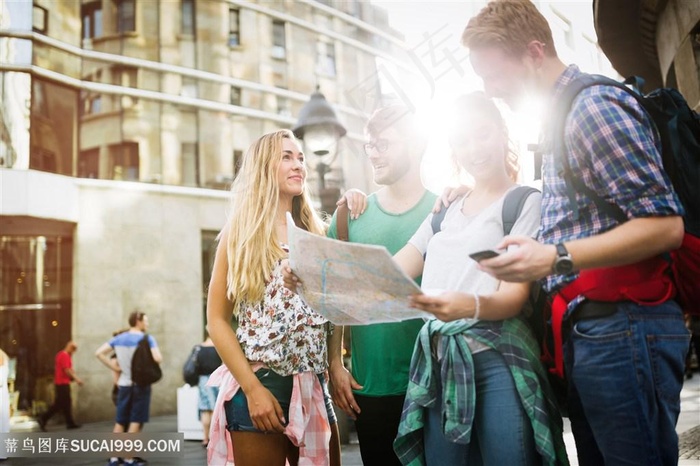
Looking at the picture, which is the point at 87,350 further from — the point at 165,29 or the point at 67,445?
the point at 165,29

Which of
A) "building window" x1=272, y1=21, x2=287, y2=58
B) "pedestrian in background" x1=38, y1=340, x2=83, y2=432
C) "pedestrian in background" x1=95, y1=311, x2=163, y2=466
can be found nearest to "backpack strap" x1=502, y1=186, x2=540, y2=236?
"pedestrian in background" x1=95, y1=311, x2=163, y2=466

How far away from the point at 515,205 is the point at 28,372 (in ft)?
43.9

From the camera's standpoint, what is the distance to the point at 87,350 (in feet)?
46.2

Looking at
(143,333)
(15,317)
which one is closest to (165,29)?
(15,317)

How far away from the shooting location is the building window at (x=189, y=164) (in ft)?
54.4

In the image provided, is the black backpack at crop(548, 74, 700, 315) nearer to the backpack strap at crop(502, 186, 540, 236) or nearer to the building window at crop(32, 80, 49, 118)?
the backpack strap at crop(502, 186, 540, 236)

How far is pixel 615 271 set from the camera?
5.25 ft

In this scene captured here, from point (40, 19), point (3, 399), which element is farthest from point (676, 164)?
point (40, 19)

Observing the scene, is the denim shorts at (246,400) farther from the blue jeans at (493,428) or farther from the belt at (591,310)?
the belt at (591,310)

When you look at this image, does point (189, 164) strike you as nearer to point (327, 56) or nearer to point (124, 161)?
point (124, 161)

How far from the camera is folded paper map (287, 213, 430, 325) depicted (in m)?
1.54

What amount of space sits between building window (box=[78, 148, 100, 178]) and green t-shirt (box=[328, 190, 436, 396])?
13829mm

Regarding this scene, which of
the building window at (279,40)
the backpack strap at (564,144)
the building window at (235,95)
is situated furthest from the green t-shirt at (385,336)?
the building window at (279,40)

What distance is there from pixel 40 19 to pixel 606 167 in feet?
49.4
